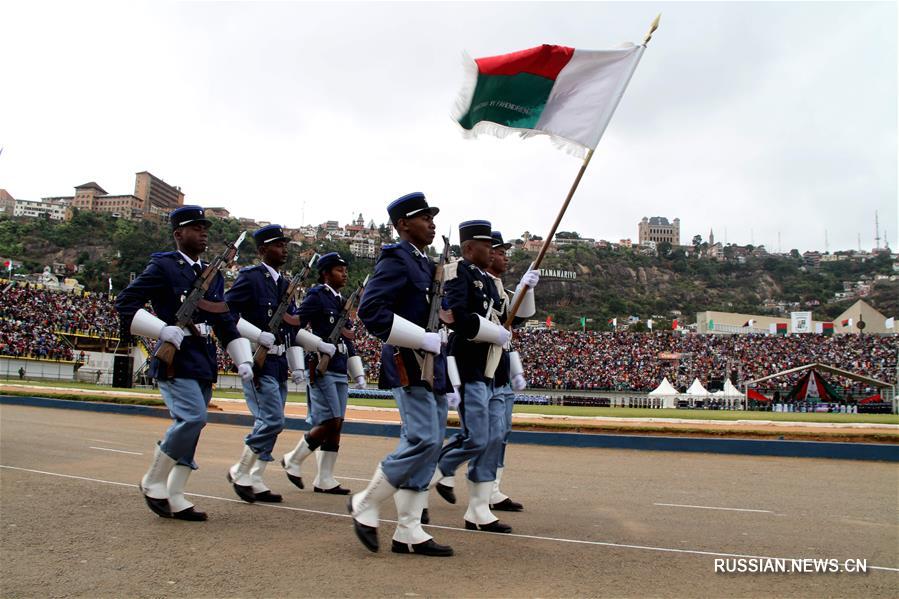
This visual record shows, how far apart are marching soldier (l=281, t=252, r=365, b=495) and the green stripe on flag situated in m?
2.68

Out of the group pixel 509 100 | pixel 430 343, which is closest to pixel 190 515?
pixel 430 343

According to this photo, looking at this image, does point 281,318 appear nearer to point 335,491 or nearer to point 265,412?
point 265,412

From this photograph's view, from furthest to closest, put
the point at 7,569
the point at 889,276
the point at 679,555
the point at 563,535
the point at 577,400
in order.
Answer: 1. the point at 889,276
2. the point at 577,400
3. the point at 563,535
4. the point at 679,555
5. the point at 7,569

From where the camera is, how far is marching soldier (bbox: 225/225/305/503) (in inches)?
269

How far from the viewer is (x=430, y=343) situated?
189 inches

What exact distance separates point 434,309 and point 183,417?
243cm

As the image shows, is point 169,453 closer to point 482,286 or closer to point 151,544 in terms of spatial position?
point 151,544

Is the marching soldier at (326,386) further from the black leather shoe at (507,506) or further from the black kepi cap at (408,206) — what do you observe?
the black kepi cap at (408,206)

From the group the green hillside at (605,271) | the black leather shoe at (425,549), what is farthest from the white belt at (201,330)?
the green hillside at (605,271)

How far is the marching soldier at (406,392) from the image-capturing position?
4.68 metres

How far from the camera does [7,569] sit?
3.99 meters

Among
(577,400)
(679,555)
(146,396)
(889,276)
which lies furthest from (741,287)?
(679,555)

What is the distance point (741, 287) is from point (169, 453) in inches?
6830

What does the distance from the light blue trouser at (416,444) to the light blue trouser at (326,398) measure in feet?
9.54
